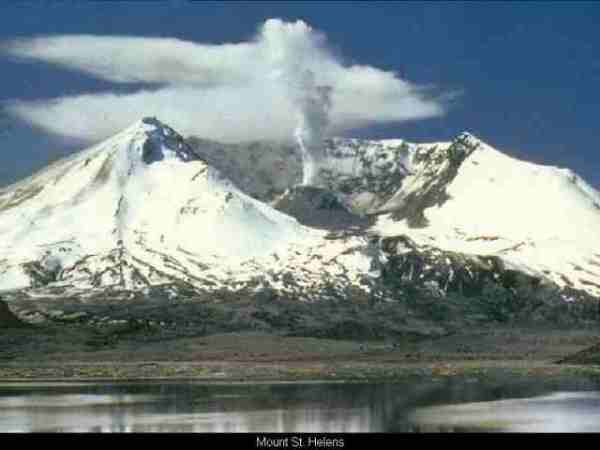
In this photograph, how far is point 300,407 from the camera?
13562 centimetres

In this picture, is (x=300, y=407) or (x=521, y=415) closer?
(x=521, y=415)

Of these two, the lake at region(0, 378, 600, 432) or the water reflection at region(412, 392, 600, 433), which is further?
the lake at region(0, 378, 600, 432)

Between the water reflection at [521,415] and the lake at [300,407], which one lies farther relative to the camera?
the lake at [300,407]

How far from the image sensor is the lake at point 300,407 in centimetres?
11181

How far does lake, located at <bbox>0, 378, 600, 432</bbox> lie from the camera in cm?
11181

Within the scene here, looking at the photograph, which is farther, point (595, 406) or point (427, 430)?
point (595, 406)

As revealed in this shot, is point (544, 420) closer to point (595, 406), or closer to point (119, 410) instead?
point (595, 406)

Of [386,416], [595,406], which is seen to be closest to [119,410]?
[386,416]

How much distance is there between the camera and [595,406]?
13200 cm

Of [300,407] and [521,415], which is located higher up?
[300,407]

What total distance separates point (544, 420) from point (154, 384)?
92.6 m
